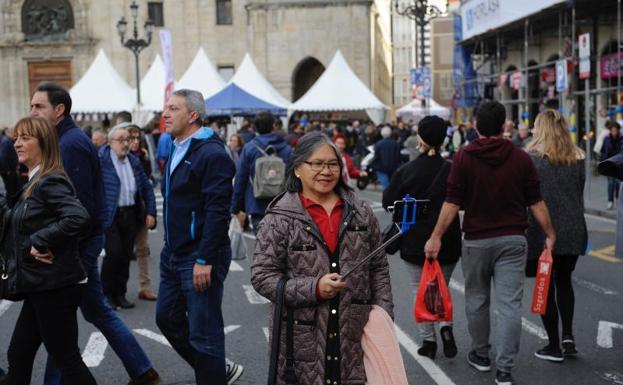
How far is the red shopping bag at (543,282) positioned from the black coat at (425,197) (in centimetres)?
66

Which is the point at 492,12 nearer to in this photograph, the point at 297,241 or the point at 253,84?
the point at 253,84

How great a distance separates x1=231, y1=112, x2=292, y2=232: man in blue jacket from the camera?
8914mm

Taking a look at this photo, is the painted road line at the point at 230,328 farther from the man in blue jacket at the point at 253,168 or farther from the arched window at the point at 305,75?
the arched window at the point at 305,75

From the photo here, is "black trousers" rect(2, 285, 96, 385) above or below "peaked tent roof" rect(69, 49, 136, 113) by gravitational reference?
below

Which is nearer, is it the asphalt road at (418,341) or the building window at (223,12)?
the asphalt road at (418,341)

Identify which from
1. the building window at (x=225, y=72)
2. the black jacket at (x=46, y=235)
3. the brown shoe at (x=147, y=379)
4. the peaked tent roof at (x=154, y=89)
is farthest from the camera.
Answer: the building window at (x=225, y=72)

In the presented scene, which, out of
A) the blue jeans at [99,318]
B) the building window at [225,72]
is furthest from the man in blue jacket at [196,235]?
the building window at [225,72]

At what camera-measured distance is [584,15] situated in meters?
24.1

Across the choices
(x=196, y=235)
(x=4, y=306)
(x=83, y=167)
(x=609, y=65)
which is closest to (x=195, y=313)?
(x=196, y=235)

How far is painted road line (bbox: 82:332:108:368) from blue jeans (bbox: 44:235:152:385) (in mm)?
941

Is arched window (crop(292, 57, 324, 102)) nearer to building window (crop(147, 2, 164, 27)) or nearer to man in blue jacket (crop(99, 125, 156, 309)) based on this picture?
building window (crop(147, 2, 164, 27))

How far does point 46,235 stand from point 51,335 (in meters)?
0.54

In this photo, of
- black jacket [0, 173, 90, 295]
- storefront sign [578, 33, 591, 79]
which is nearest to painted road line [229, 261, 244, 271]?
black jacket [0, 173, 90, 295]

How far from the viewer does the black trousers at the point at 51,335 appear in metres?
4.77
